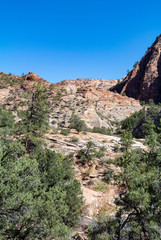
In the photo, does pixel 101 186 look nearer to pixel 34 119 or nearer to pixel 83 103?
pixel 34 119

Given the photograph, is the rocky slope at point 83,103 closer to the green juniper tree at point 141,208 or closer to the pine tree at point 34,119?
the pine tree at point 34,119

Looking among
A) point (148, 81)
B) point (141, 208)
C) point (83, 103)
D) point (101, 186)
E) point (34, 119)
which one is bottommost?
point (101, 186)

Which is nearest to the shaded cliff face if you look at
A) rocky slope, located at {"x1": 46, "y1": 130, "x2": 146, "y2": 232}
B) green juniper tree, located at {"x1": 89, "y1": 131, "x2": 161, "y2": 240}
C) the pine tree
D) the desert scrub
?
rocky slope, located at {"x1": 46, "y1": 130, "x2": 146, "y2": 232}

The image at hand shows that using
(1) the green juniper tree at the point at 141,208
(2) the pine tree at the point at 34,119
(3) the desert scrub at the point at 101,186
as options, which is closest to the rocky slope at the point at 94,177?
(3) the desert scrub at the point at 101,186

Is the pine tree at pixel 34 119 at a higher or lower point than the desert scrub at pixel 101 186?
higher

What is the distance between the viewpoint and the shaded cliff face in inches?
3348

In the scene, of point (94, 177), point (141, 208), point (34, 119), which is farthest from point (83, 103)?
point (141, 208)

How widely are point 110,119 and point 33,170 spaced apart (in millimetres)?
53396

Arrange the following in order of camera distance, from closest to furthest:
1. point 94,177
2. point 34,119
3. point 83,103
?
point 34,119
point 94,177
point 83,103

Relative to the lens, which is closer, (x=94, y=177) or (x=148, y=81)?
(x=94, y=177)

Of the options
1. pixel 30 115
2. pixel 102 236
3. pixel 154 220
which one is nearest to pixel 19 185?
pixel 102 236

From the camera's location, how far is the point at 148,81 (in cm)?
8775

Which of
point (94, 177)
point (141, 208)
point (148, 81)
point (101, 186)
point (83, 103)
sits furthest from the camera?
point (148, 81)

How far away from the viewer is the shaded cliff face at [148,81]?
85.0 metres
